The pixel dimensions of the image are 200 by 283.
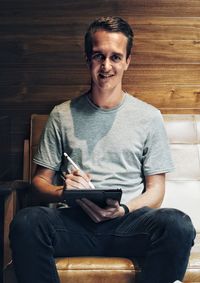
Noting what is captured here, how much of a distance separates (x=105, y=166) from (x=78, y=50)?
83cm

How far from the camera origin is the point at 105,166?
1839 mm

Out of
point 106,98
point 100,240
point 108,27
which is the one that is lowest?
point 100,240

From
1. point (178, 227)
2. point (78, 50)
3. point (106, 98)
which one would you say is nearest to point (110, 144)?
point (106, 98)

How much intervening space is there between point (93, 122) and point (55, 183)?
31 cm

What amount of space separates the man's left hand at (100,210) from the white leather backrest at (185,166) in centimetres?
56

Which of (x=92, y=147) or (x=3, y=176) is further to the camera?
(x=3, y=176)

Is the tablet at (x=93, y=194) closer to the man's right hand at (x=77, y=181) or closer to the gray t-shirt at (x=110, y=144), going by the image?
the man's right hand at (x=77, y=181)

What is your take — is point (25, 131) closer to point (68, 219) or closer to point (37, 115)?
point (37, 115)

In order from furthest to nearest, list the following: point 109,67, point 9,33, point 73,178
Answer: point 9,33, point 109,67, point 73,178

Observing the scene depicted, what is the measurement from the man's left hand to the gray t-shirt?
198mm

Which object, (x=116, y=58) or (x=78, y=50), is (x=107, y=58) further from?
(x=78, y=50)

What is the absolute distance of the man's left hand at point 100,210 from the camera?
1.58 meters

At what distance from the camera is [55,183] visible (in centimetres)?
195

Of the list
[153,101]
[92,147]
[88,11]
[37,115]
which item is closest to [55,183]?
[92,147]
